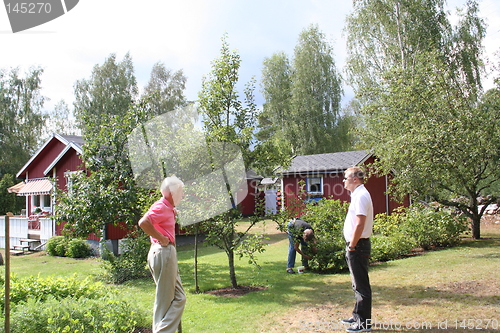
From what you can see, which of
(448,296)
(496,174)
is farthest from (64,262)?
(496,174)

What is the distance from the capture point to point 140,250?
9242 millimetres

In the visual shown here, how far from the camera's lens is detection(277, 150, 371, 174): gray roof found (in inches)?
717

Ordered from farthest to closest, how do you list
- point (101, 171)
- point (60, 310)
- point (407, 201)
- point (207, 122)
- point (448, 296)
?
point (407, 201), point (101, 171), point (207, 122), point (448, 296), point (60, 310)

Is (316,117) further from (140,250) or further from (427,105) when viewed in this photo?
(140,250)

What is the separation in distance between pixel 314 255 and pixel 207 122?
12.7ft

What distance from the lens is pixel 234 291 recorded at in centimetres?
703

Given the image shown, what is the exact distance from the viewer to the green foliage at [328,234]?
823 cm

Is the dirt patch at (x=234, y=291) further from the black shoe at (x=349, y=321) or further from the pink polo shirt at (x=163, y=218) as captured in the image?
the pink polo shirt at (x=163, y=218)

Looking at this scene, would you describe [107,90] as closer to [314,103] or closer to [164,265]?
[314,103]

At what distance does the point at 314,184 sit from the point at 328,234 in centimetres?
1094

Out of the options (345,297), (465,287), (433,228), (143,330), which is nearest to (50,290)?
(143,330)

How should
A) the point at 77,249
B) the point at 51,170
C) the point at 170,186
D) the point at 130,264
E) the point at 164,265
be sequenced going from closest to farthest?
the point at 164,265
the point at 170,186
the point at 130,264
the point at 77,249
the point at 51,170

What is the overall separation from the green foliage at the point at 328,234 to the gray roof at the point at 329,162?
8972 mm

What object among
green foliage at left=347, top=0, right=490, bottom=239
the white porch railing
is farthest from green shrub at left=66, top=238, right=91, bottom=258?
green foliage at left=347, top=0, right=490, bottom=239
